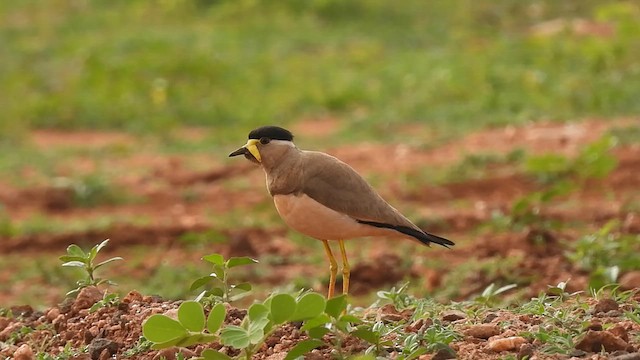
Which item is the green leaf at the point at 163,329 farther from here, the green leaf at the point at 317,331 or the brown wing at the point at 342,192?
the brown wing at the point at 342,192

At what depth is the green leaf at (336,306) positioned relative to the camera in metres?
4.06

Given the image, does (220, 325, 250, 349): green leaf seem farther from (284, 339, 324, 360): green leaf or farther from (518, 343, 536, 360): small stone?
(518, 343, 536, 360): small stone

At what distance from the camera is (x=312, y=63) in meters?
15.0

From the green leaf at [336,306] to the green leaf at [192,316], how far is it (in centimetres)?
39

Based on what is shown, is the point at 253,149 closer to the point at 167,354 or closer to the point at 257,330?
the point at 167,354

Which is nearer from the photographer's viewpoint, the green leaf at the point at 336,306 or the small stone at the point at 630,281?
the green leaf at the point at 336,306

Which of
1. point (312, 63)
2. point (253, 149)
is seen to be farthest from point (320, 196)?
point (312, 63)

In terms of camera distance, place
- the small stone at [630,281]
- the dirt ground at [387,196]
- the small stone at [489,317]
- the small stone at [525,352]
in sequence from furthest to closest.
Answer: the dirt ground at [387,196] → the small stone at [630,281] → the small stone at [489,317] → the small stone at [525,352]

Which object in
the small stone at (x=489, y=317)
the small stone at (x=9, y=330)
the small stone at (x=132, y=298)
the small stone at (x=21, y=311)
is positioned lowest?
the small stone at (x=489, y=317)

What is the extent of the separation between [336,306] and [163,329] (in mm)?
535

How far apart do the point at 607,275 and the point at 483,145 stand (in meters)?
4.96

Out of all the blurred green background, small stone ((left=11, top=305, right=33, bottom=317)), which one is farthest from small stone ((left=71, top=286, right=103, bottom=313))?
the blurred green background

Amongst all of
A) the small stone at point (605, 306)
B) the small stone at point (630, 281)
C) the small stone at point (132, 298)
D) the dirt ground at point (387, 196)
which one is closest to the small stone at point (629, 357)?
the small stone at point (605, 306)

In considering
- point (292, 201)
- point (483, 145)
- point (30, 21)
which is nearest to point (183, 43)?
point (30, 21)
